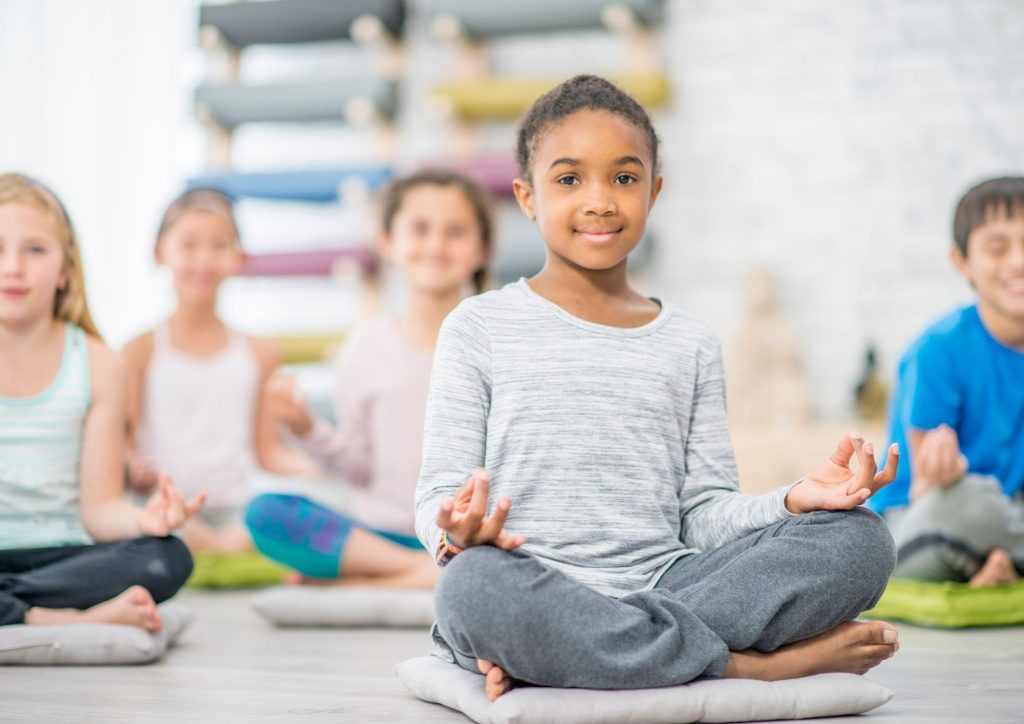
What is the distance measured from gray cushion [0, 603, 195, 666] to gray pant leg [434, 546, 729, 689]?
0.48 meters

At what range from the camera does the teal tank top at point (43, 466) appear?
59.2 inches

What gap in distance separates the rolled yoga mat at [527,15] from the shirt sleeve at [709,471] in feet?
6.78

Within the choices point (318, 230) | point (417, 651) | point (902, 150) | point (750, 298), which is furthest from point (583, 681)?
point (318, 230)

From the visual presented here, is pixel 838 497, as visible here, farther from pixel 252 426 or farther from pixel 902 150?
pixel 902 150

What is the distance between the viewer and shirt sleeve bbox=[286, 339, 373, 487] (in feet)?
6.38

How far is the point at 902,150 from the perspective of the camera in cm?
309

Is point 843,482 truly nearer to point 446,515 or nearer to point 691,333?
point 691,333

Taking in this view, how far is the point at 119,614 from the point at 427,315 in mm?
803

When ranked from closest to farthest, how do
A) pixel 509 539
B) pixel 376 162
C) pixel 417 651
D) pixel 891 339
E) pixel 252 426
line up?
pixel 509 539 → pixel 417 651 → pixel 252 426 → pixel 891 339 → pixel 376 162

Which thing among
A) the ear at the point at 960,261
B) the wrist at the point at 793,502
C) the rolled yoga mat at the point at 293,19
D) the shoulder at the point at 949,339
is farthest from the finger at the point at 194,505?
the rolled yoga mat at the point at 293,19

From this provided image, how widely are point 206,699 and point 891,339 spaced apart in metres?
2.35

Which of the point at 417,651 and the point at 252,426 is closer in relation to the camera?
the point at 417,651

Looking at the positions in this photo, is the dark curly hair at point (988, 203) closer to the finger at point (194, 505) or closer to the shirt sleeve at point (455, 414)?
the shirt sleeve at point (455, 414)

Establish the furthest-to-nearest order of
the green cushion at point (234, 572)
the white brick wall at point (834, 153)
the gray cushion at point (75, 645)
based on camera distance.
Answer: the white brick wall at point (834, 153) → the green cushion at point (234, 572) → the gray cushion at point (75, 645)
